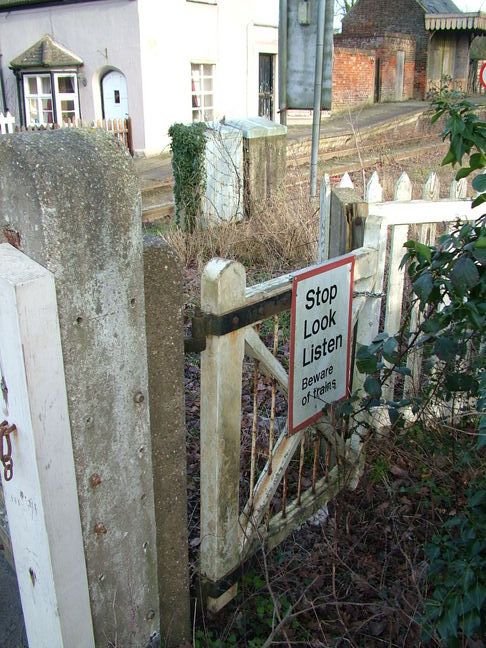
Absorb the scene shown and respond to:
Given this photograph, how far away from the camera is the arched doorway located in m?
17.2

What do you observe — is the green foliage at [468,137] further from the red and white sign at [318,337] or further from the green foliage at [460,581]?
the green foliage at [460,581]

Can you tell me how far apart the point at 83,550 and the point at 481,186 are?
1.68 metres

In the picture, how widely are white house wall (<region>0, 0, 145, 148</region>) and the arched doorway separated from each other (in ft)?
0.57

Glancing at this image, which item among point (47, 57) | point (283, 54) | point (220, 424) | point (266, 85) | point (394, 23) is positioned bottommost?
point (220, 424)

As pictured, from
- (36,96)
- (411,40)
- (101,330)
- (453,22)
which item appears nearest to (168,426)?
(101,330)

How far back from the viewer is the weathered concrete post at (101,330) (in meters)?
1.49

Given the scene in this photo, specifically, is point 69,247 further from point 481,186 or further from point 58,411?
point 481,186

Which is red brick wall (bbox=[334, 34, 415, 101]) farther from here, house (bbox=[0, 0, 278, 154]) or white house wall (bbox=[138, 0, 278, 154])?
house (bbox=[0, 0, 278, 154])

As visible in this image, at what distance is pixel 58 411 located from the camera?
1.59 meters

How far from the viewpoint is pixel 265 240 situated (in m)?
6.31

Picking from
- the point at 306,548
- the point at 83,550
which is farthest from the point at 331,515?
the point at 83,550

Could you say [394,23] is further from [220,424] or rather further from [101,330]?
[101,330]

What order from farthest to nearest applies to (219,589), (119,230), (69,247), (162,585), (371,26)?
(371,26)
(219,589)
(162,585)
(119,230)
(69,247)

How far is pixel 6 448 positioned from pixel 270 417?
1.45 m
